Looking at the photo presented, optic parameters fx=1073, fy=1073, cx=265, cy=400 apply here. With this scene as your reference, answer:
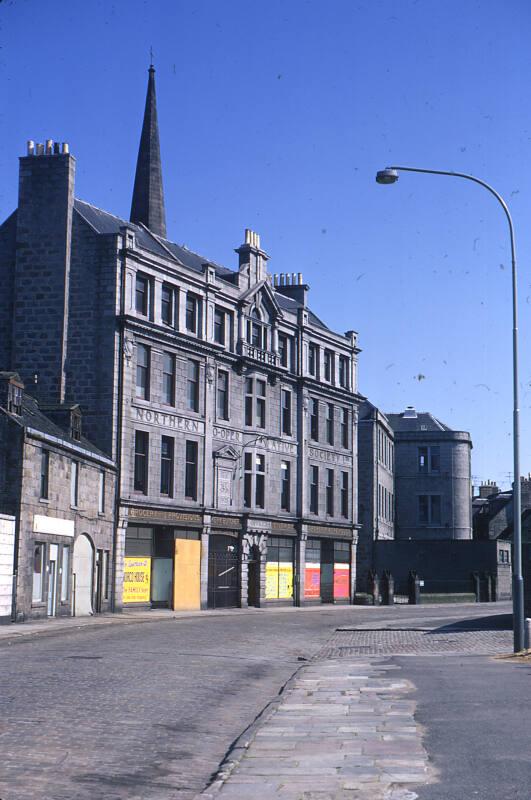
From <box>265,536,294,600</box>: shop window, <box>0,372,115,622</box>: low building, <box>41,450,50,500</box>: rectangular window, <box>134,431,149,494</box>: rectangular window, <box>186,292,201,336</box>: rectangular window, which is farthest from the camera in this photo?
<box>265,536,294,600</box>: shop window

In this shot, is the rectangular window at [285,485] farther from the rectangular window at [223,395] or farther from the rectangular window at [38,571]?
the rectangular window at [38,571]

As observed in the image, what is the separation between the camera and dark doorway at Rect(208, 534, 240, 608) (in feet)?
156

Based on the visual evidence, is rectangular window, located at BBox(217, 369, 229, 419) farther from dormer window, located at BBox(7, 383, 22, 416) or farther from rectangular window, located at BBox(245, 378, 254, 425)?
dormer window, located at BBox(7, 383, 22, 416)

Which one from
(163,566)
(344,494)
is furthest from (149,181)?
(344,494)

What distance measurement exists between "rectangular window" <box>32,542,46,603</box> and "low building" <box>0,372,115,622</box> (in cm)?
3

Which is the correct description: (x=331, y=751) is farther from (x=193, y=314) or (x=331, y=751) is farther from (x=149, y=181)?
(x=149, y=181)

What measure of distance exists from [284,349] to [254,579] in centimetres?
1196

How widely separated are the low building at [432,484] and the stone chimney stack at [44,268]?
45.2 metres

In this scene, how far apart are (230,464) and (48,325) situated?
11.3 metres

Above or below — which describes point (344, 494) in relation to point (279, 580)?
above

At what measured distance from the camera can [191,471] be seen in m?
46.4

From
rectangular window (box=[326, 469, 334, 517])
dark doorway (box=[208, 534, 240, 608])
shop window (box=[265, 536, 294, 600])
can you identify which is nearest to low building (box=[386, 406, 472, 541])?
rectangular window (box=[326, 469, 334, 517])

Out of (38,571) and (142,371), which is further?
(142,371)

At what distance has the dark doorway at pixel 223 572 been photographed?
156 feet
